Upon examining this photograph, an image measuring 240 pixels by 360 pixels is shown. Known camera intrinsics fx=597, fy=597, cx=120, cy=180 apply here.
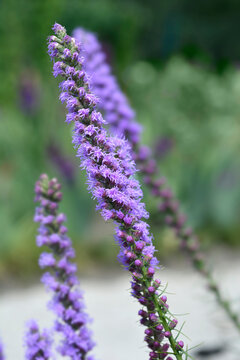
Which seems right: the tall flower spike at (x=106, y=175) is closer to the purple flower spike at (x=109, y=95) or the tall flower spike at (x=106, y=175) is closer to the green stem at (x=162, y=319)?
the green stem at (x=162, y=319)

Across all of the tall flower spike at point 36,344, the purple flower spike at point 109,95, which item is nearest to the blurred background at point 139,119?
the purple flower spike at point 109,95

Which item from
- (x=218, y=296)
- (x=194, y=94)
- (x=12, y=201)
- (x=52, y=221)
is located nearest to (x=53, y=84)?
(x=194, y=94)

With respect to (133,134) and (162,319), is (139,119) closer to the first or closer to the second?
(133,134)

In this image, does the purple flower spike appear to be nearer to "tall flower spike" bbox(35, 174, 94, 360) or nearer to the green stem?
"tall flower spike" bbox(35, 174, 94, 360)

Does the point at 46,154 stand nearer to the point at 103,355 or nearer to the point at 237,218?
the point at 237,218

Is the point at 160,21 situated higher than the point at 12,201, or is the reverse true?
the point at 160,21

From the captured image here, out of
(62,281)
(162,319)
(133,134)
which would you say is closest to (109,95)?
(133,134)
